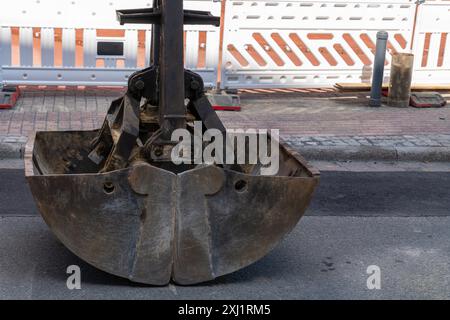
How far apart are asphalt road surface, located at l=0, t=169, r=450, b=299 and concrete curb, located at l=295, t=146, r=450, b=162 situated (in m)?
0.80

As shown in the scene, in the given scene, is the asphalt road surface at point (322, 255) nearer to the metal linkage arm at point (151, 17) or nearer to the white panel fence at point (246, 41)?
the metal linkage arm at point (151, 17)

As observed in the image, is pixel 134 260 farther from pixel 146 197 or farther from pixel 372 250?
pixel 372 250

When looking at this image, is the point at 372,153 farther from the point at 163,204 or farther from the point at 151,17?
the point at 163,204

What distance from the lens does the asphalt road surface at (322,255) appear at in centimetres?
465

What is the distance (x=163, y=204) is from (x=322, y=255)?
1403 millimetres

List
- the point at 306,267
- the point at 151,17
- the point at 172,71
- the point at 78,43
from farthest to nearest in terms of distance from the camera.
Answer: the point at 78,43 → the point at 306,267 → the point at 151,17 → the point at 172,71

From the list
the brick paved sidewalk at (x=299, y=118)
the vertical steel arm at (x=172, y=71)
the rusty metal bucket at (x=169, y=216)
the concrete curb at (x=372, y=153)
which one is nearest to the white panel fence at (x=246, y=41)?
the brick paved sidewalk at (x=299, y=118)

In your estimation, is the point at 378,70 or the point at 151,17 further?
the point at 378,70

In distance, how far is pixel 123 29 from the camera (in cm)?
992

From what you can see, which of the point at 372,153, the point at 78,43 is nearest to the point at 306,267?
the point at 372,153

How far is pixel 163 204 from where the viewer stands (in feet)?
14.7

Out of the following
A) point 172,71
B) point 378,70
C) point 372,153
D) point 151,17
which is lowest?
point 372,153

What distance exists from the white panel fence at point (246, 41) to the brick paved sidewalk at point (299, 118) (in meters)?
0.28

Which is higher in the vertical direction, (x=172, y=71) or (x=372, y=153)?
(x=172, y=71)
